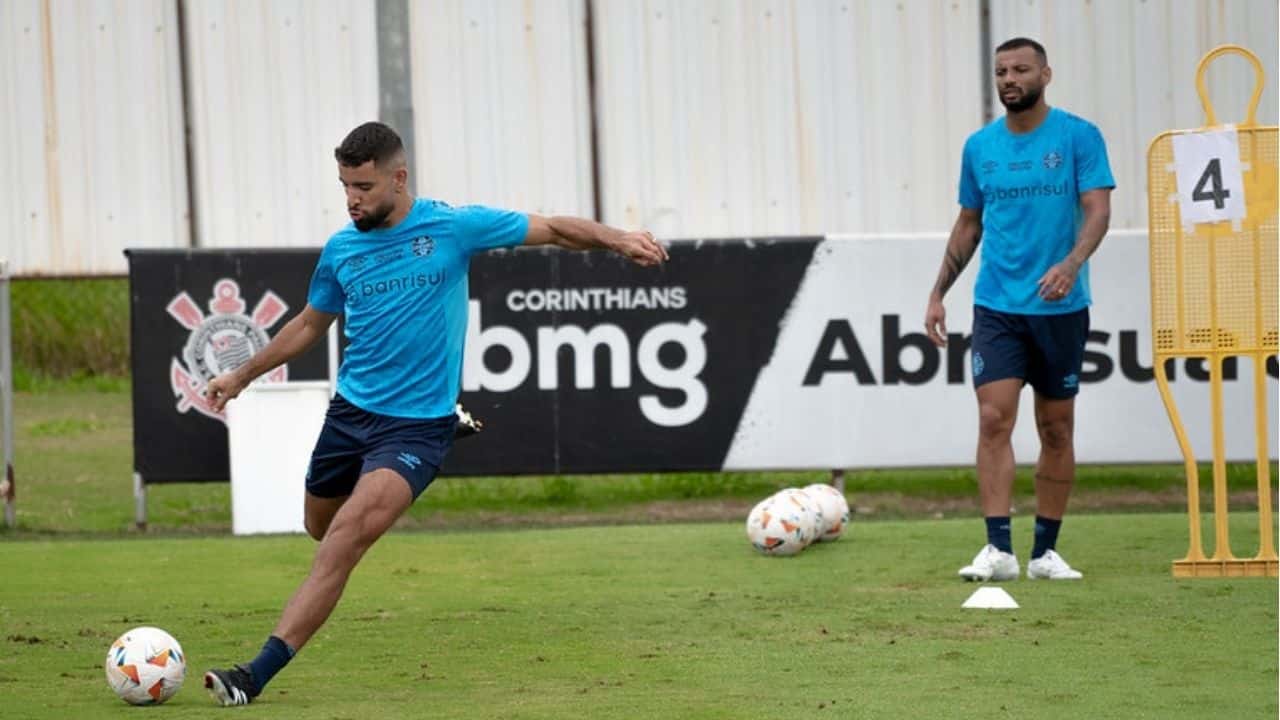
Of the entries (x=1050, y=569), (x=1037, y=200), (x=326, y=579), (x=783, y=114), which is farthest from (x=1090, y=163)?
(x=783, y=114)

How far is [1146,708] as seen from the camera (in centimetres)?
685

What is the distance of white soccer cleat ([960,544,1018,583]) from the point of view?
10.3m

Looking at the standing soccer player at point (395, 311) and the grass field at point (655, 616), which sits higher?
the standing soccer player at point (395, 311)

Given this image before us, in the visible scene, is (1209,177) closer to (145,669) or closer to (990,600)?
(990,600)

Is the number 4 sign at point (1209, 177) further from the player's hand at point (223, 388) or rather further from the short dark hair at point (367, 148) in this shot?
the player's hand at point (223, 388)

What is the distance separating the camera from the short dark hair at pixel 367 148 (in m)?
7.64

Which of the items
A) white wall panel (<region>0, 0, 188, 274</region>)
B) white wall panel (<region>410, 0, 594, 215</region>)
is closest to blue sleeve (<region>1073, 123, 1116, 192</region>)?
white wall panel (<region>410, 0, 594, 215</region>)

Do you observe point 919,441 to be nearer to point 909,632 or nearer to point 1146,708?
point 909,632

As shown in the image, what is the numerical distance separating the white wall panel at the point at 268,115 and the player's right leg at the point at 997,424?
27.8 feet

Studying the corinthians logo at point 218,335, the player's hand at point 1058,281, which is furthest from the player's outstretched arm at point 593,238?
the corinthians logo at point 218,335

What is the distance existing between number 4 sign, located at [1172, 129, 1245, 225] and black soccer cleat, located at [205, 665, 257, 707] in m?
5.34

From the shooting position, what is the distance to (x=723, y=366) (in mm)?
14539

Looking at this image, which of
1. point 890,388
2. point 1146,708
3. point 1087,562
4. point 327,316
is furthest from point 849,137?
point 1146,708

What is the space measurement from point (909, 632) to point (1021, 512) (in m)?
5.93
